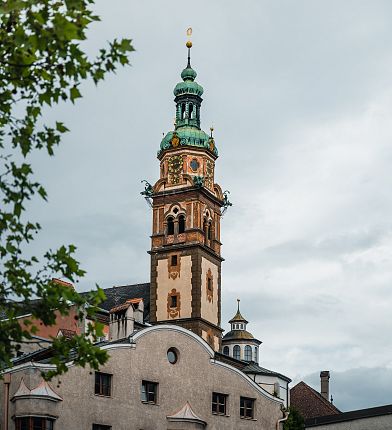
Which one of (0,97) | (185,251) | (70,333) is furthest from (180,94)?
(0,97)

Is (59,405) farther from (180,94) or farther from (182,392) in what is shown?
(180,94)

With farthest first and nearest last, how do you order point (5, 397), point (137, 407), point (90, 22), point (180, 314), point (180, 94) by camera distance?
point (180, 94), point (180, 314), point (137, 407), point (5, 397), point (90, 22)

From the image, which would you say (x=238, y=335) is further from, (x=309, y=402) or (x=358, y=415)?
(x=358, y=415)

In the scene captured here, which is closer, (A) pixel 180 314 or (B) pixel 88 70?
(B) pixel 88 70

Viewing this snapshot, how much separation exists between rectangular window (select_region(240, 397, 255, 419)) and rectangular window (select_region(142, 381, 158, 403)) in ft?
20.5

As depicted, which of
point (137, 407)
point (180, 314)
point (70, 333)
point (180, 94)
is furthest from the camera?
point (180, 94)

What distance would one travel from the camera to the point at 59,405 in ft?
153

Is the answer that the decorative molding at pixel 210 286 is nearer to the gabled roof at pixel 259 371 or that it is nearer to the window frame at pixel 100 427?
the gabled roof at pixel 259 371

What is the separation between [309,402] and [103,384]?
55.3 meters

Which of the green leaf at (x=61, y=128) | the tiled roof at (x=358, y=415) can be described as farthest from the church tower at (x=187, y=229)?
the green leaf at (x=61, y=128)

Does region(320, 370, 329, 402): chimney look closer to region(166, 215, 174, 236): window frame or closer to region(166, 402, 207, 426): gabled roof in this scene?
region(166, 215, 174, 236): window frame

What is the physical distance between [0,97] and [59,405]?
88.6 feet

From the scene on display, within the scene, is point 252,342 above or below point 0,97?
above

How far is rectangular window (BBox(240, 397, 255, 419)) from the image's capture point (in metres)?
56.0
